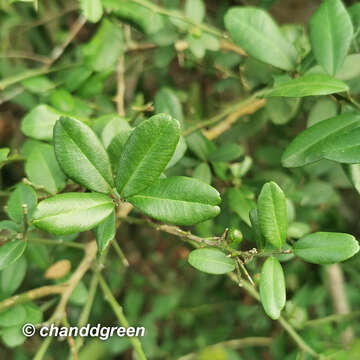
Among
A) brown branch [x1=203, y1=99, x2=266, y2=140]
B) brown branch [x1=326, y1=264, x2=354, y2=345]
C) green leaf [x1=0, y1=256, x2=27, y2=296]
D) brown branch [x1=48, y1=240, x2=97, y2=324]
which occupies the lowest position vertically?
brown branch [x1=326, y1=264, x2=354, y2=345]

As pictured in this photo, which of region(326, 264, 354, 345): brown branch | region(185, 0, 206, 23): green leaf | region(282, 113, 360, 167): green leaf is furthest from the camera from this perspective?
region(326, 264, 354, 345): brown branch

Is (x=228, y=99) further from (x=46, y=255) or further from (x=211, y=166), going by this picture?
(x=46, y=255)

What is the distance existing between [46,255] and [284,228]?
21.5 inches

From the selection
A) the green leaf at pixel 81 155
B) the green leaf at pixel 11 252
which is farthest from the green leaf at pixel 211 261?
the green leaf at pixel 11 252

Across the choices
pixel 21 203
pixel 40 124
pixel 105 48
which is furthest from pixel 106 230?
pixel 105 48

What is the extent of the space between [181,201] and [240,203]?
0.28 metres

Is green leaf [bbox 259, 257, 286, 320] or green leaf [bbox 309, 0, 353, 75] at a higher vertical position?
green leaf [bbox 309, 0, 353, 75]

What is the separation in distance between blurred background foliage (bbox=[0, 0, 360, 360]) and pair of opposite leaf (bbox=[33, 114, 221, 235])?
0.14 meters

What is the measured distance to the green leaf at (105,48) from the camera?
951mm

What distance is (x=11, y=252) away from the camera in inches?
26.8

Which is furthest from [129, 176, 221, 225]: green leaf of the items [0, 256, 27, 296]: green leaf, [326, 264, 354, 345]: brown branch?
[326, 264, 354, 345]: brown branch

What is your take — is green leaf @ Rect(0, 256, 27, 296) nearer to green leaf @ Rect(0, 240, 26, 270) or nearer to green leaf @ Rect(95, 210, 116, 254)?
green leaf @ Rect(0, 240, 26, 270)

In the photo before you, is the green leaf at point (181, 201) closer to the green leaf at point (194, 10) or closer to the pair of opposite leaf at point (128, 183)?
the pair of opposite leaf at point (128, 183)

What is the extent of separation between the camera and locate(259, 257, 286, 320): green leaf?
61 centimetres
